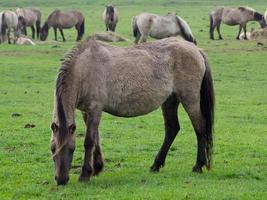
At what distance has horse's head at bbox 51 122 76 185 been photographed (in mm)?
8297

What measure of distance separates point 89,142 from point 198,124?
68.3 inches

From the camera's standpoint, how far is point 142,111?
30.7ft

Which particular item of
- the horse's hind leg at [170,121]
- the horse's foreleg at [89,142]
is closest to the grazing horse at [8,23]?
the horse's hind leg at [170,121]

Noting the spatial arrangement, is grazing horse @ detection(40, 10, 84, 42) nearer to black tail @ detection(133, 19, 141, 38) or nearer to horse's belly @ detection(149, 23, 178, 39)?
black tail @ detection(133, 19, 141, 38)

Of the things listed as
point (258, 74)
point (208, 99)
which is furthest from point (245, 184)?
point (258, 74)

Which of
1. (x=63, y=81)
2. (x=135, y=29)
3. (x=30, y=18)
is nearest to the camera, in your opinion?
(x=63, y=81)

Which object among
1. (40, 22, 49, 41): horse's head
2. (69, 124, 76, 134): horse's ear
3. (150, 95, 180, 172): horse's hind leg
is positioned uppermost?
(69, 124, 76, 134): horse's ear

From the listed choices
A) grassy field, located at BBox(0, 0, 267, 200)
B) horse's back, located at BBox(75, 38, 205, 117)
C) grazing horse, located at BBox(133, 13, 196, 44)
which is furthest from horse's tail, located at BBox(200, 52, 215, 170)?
grazing horse, located at BBox(133, 13, 196, 44)

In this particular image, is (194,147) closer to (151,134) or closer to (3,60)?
(151,134)

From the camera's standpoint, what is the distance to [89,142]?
8750 millimetres

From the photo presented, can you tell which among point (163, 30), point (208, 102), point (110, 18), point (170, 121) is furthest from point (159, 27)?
point (208, 102)

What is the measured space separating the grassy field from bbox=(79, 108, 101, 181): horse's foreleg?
0.13 meters

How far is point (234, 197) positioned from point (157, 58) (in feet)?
8.08

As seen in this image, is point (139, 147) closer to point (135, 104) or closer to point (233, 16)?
point (135, 104)
